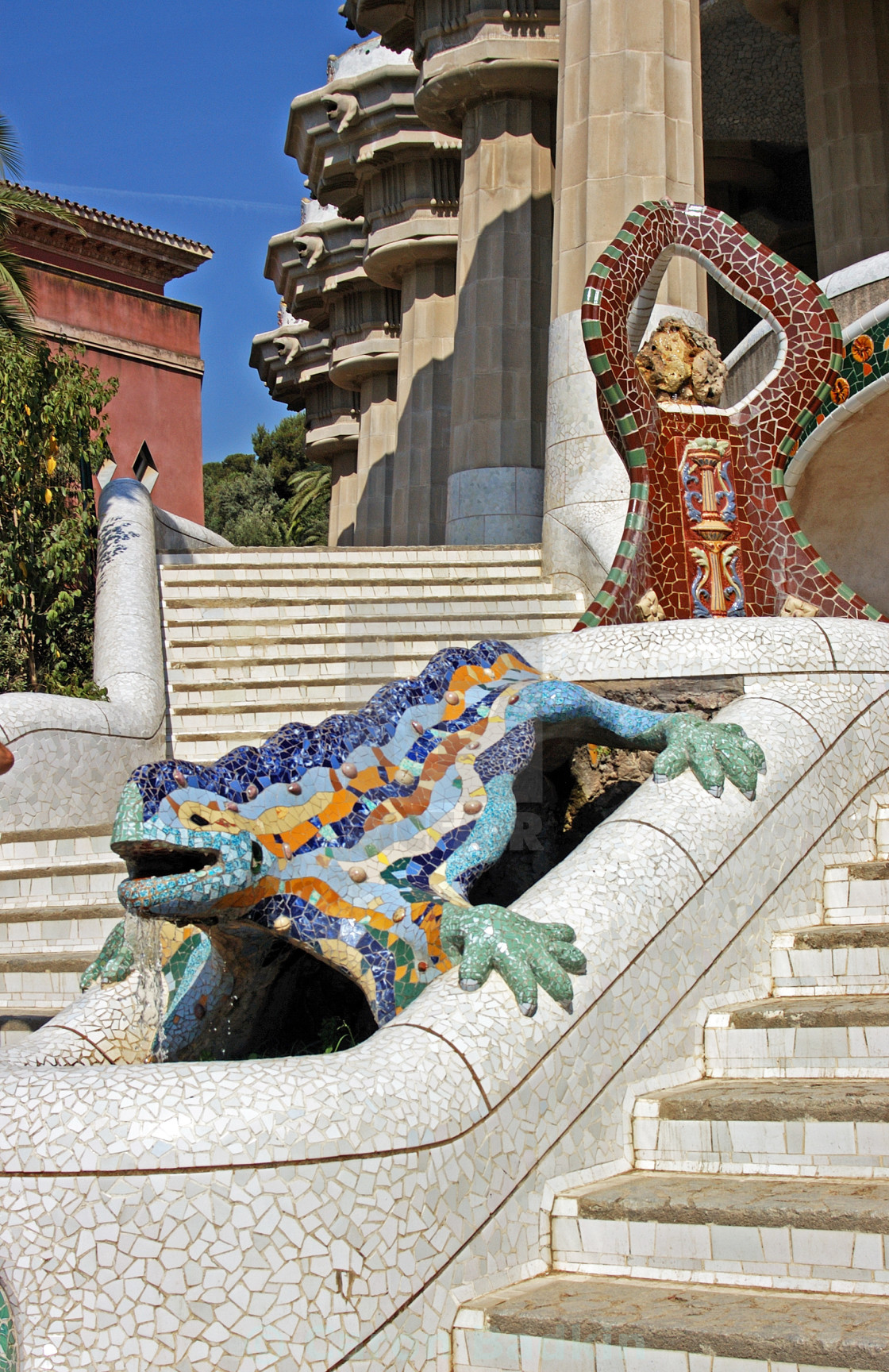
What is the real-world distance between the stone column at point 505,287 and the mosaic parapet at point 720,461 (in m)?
10.2

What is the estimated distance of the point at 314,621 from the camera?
32.1ft

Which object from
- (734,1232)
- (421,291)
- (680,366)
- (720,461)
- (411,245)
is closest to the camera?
(734,1232)

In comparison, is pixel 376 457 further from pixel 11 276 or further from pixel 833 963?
pixel 833 963

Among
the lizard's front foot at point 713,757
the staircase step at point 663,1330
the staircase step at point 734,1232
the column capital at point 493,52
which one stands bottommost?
the staircase step at point 663,1330

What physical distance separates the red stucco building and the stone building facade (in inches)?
133

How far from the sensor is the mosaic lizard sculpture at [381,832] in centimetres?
388

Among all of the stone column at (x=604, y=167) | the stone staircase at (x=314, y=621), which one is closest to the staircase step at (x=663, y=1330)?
the stone staircase at (x=314, y=621)

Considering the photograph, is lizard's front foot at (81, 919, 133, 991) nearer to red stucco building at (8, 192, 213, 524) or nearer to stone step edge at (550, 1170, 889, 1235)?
stone step edge at (550, 1170, 889, 1235)

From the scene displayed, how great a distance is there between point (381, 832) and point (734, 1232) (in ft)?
5.30

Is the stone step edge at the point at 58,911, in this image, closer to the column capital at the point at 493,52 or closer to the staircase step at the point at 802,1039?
the staircase step at the point at 802,1039

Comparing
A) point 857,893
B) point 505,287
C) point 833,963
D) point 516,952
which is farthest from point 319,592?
point 505,287

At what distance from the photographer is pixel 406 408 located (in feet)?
76.5

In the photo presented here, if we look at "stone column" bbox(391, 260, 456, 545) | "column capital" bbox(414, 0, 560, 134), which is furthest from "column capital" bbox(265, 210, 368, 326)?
"column capital" bbox(414, 0, 560, 134)

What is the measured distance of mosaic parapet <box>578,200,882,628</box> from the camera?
6477 millimetres
